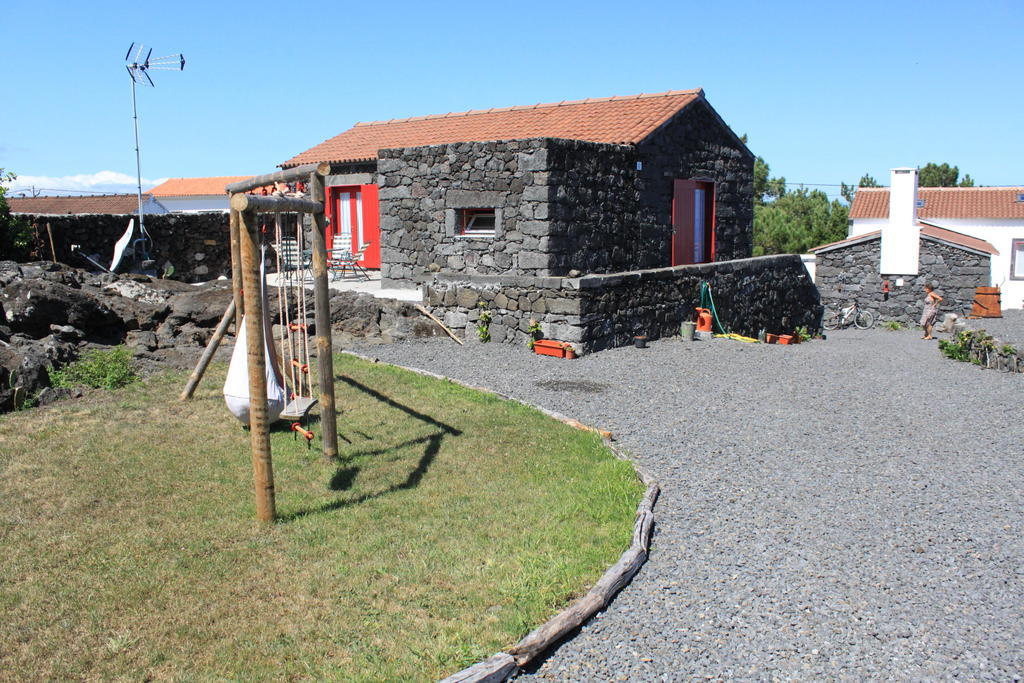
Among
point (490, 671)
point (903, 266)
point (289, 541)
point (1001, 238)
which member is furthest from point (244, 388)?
point (1001, 238)

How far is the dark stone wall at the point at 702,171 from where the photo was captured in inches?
631

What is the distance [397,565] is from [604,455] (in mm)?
2909

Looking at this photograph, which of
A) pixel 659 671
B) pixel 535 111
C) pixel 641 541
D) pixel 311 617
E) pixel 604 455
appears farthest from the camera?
pixel 535 111

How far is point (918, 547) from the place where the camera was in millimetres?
5625

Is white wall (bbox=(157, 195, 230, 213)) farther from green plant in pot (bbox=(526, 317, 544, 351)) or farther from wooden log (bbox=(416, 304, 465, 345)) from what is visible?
green plant in pot (bbox=(526, 317, 544, 351))

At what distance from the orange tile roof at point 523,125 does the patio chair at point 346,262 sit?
207 cm

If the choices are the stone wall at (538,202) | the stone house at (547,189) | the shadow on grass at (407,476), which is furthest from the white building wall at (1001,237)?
the shadow on grass at (407,476)

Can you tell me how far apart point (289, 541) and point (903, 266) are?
76.4ft

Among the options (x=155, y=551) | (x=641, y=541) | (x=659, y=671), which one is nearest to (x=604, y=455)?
(x=641, y=541)

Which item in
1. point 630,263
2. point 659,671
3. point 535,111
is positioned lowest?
point 659,671

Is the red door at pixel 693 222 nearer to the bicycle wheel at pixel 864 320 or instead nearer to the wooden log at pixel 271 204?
the bicycle wheel at pixel 864 320

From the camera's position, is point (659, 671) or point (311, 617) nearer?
point (659, 671)

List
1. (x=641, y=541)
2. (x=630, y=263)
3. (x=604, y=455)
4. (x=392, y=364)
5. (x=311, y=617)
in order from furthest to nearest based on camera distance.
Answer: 1. (x=630, y=263)
2. (x=392, y=364)
3. (x=604, y=455)
4. (x=641, y=541)
5. (x=311, y=617)

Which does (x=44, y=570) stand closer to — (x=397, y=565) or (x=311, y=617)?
(x=311, y=617)
